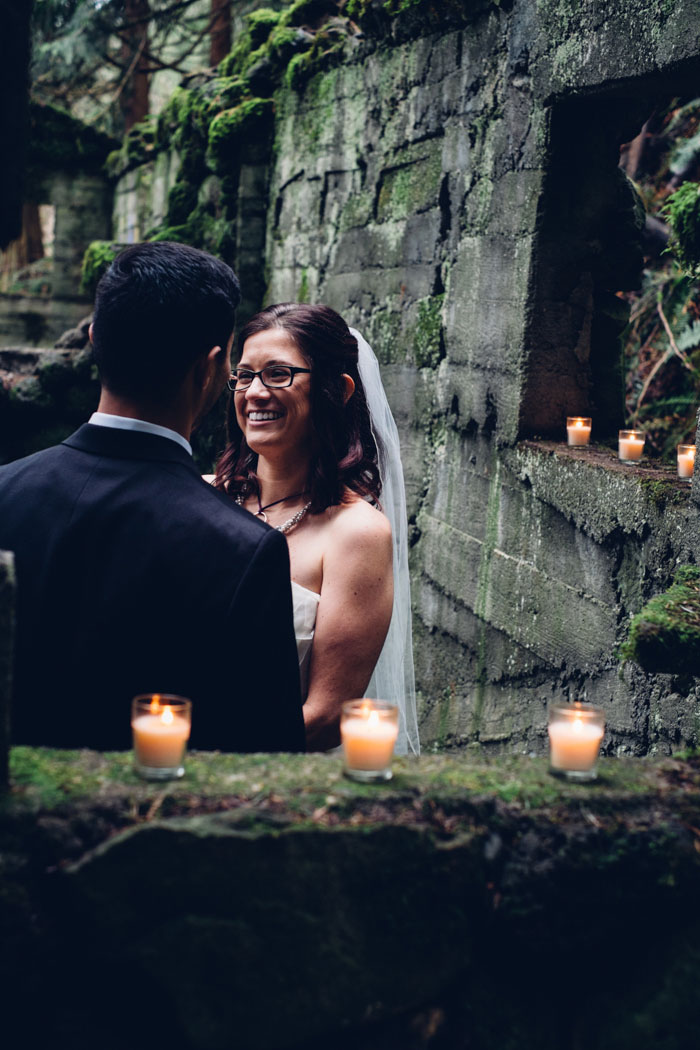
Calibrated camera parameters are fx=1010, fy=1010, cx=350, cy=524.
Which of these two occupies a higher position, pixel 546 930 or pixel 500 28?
pixel 500 28

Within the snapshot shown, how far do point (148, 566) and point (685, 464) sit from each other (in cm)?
215

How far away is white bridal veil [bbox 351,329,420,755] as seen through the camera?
357cm

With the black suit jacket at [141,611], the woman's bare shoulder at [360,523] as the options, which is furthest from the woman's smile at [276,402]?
the black suit jacket at [141,611]

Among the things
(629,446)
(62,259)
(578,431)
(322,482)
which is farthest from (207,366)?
(62,259)

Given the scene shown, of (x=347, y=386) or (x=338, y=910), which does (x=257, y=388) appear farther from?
(x=338, y=910)

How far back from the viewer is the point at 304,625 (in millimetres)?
2873

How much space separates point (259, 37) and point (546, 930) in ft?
22.7

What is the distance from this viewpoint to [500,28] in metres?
4.22

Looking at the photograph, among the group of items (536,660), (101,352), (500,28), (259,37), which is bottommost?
(536,660)

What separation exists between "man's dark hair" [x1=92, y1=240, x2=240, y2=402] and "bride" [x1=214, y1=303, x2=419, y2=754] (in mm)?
1048

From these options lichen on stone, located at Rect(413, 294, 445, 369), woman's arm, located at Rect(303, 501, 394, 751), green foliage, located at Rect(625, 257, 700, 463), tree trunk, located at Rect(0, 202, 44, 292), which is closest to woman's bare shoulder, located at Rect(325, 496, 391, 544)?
woman's arm, located at Rect(303, 501, 394, 751)

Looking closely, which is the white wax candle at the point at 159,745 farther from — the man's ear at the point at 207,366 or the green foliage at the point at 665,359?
the green foliage at the point at 665,359

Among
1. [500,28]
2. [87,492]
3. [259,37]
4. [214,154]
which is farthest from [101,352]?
[259,37]

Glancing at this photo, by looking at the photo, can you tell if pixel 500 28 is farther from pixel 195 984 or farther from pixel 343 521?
pixel 195 984
